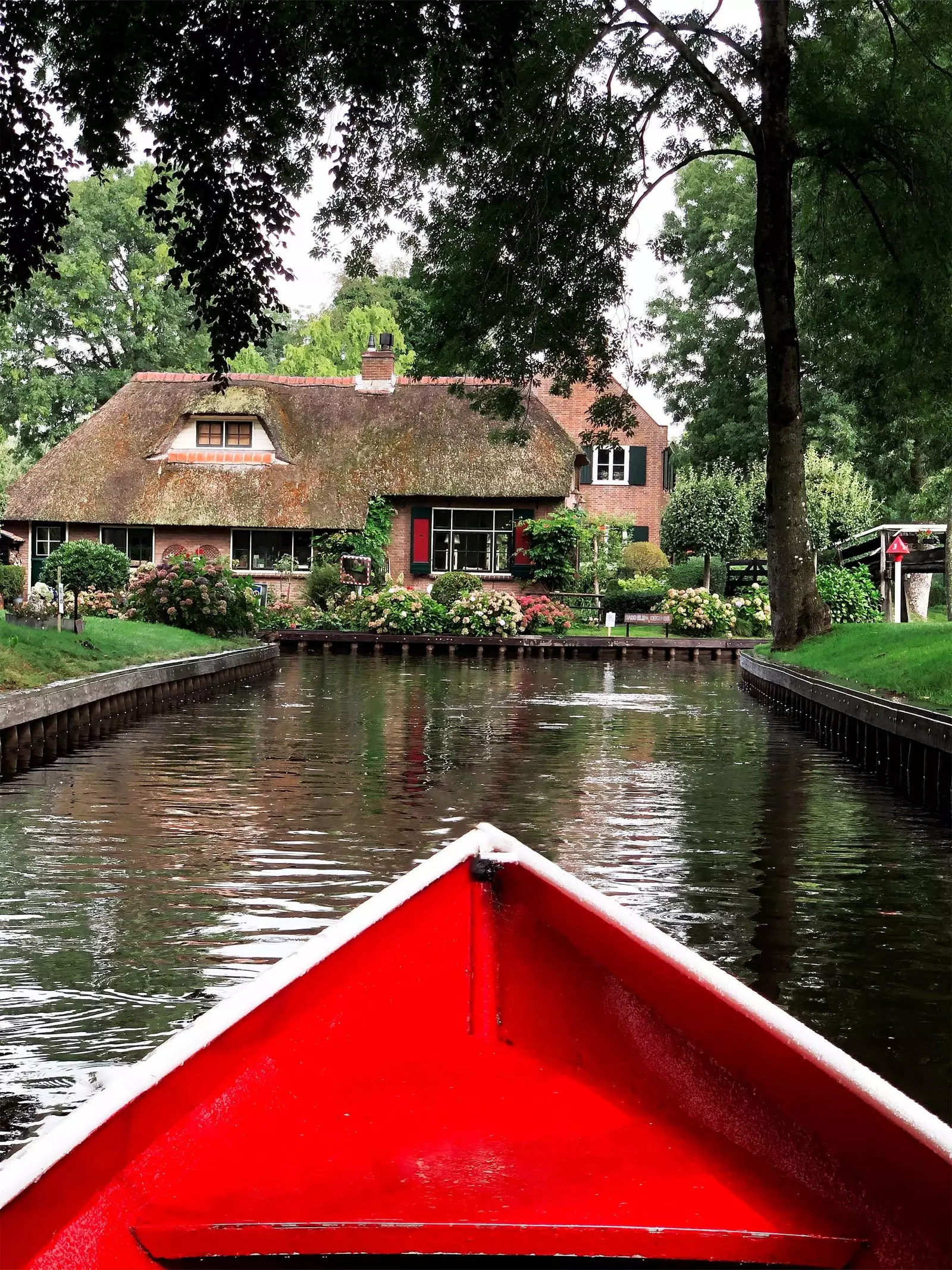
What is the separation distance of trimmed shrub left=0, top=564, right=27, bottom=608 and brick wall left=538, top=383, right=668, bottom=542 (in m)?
17.3

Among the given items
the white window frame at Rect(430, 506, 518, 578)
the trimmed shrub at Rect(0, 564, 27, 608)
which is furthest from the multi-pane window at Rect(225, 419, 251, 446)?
the trimmed shrub at Rect(0, 564, 27, 608)

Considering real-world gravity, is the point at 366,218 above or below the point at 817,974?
above

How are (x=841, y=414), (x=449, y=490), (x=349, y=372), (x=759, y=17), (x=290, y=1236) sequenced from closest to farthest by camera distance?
(x=290, y=1236)
(x=759, y=17)
(x=449, y=490)
(x=841, y=414)
(x=349, y=372)

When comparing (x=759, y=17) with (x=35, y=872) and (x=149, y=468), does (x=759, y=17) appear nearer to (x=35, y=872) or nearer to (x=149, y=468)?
(x=35, y=872)

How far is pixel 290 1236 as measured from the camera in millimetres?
3100

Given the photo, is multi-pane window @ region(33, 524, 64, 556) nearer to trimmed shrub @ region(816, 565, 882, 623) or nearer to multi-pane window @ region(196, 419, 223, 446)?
multi-pane window @ region(196, 419, 223, 446)

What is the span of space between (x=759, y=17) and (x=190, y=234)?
39.5ft

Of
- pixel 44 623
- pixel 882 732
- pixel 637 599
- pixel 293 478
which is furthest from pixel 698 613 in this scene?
pixel 882 732

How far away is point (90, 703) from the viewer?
1501cm

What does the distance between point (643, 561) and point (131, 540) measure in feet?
46.2

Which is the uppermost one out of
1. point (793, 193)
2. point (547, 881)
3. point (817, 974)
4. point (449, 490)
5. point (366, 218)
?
point (793, 193)

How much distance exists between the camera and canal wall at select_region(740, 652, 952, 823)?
1099 centimetres

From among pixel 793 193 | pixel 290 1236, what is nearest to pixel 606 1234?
pixel 290 1236

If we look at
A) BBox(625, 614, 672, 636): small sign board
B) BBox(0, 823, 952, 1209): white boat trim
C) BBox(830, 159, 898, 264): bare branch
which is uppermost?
BBox(830, 159, 898, 264): bare branch
